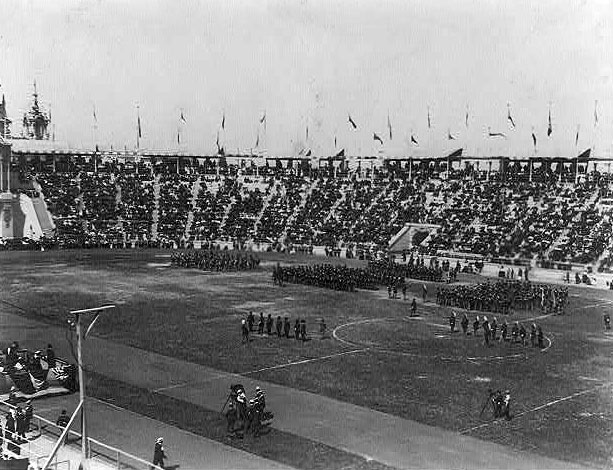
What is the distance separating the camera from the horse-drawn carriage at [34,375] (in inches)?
824

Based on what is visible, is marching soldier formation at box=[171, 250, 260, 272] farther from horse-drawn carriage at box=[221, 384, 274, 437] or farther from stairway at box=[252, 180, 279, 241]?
horse-drawn carriage at box=[221, 384, 274, 437]

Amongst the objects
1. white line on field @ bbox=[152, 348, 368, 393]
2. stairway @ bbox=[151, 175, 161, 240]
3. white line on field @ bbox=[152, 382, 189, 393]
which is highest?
stairway @ bbox=[151, 175, 161, 240]

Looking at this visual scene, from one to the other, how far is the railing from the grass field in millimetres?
6988

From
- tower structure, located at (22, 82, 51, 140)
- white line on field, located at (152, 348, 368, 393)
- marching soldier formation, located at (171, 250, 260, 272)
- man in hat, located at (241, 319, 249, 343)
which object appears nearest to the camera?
white line on field, located at (152, 348, 368, 393)

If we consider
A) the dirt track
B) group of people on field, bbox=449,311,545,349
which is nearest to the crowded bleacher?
group of people on field, bbox=449,311,545,349

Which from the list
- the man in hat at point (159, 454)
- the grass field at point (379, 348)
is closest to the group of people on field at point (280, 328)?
the grass field at point (379, 348)

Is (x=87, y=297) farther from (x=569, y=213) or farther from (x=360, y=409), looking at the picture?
(x=569, y=213)

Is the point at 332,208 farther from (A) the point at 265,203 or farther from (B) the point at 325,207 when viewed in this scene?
(A) the point at 265,203

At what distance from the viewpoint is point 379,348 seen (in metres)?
27.9

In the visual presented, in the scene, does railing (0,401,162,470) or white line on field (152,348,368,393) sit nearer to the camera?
railing (0,401,162,470)

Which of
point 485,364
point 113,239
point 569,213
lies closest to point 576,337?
point 485,364

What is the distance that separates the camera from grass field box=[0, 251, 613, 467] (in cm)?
1972

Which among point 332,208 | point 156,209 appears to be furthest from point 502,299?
point 156,209

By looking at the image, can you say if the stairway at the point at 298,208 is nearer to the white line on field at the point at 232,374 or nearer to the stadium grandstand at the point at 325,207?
the stadium grandstand at the point at 325,207
